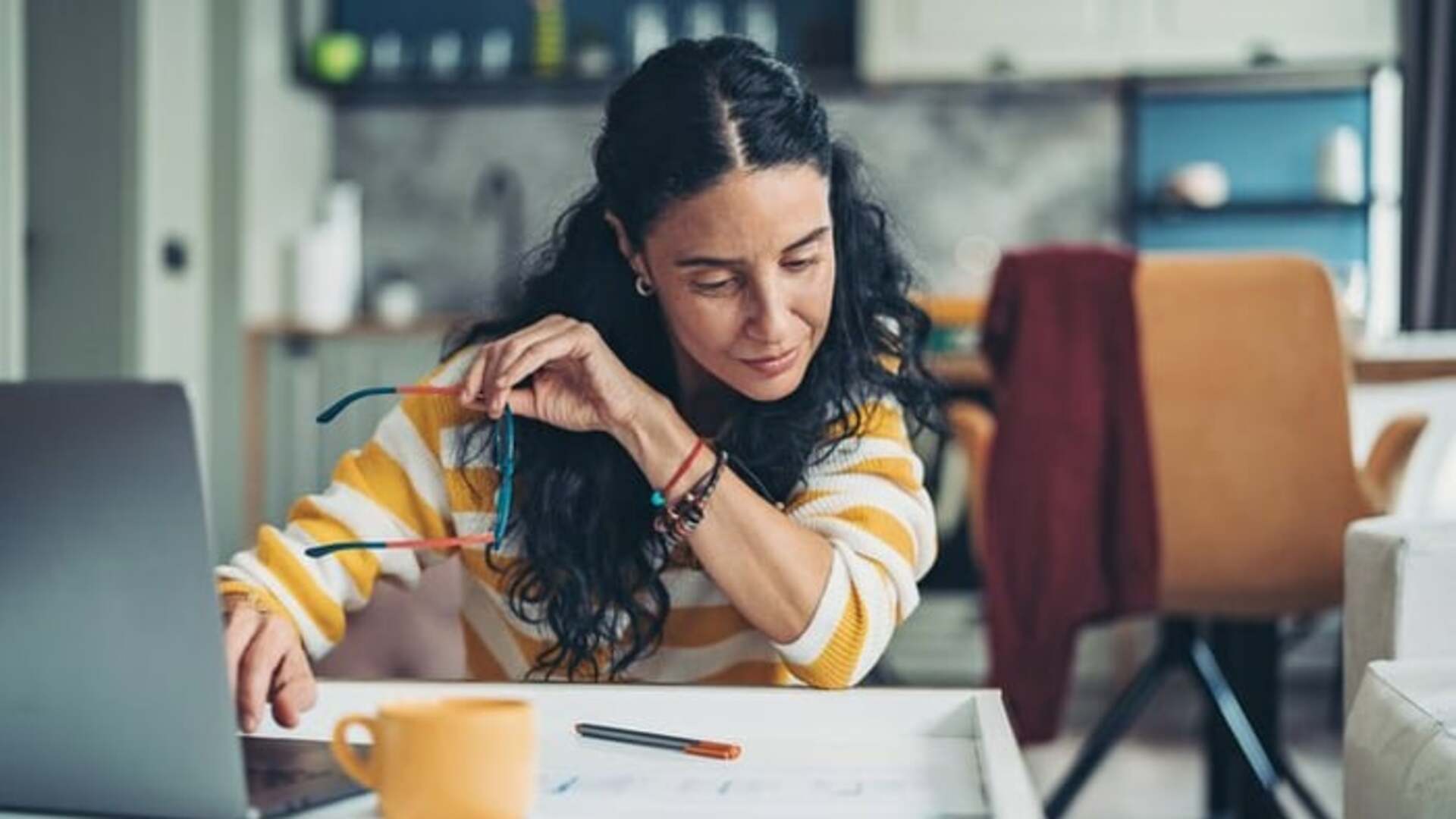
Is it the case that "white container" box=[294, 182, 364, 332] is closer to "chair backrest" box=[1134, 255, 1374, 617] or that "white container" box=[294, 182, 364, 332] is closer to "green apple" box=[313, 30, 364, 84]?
"green apple" box=[313, 30, 364, 84]

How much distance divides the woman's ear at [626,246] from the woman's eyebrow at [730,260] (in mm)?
97

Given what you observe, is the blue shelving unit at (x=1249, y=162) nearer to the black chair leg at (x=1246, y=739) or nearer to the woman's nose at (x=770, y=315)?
the black chair leg at (x=1246, y=739)

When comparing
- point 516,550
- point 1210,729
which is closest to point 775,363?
point 516,550

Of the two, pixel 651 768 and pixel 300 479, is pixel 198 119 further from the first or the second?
pixel 651 768

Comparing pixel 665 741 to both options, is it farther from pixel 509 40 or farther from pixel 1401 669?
pixel 509 40

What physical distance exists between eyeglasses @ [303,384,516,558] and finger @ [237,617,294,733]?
3.5 inches

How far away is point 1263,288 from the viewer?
2578 mm

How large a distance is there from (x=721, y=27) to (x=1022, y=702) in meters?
2.77

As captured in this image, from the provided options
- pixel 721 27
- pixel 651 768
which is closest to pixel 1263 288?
pixel 651 768

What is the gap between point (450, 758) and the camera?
82 centimetres

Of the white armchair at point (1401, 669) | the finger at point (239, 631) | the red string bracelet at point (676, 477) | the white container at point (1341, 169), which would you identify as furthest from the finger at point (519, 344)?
the white container at point (1341, 169)

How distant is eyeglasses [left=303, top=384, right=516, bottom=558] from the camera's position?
3.86ft

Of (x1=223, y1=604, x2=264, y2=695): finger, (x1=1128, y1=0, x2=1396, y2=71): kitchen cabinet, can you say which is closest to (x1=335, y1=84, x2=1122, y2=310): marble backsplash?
(x1=1128, y1=0, x2=1396, y2=71): kitchen cabinet

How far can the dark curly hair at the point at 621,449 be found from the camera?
137 centimetres
